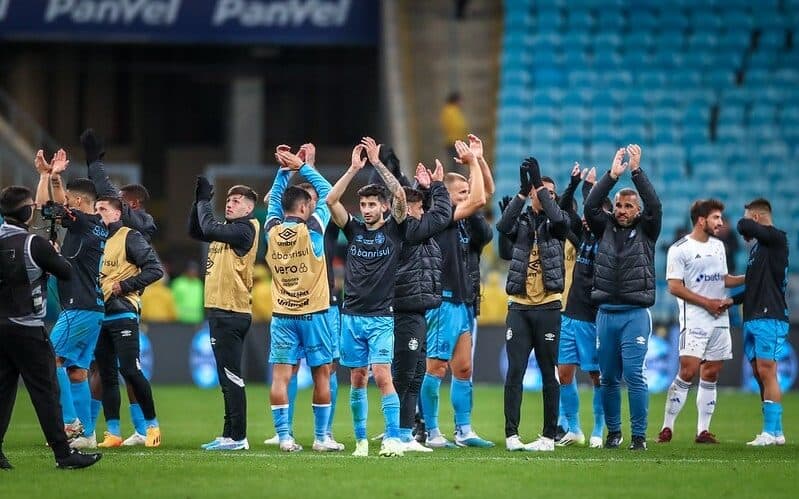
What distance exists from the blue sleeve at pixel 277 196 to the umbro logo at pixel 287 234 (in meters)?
0.27

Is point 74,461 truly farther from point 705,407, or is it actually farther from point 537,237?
point 705,407

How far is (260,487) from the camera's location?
441 inches

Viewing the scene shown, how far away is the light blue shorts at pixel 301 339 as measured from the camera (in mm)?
13531

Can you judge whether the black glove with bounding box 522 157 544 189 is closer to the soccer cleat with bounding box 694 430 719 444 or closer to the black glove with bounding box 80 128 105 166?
the soccer cleat with bounding box 694 430 719 444

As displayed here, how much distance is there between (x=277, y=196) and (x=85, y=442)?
10.2 feet

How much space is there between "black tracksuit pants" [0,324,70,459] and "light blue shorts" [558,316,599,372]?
18.1 ft

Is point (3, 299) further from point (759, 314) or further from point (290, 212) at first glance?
point (759, 314)

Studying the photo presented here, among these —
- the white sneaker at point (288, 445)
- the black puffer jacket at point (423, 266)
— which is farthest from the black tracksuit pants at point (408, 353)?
the white sneaker at point (288, 445)

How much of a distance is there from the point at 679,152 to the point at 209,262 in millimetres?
18002

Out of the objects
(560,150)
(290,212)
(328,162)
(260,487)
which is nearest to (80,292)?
(290,212)

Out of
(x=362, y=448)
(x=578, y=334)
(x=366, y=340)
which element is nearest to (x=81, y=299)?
(x=366, y=340)

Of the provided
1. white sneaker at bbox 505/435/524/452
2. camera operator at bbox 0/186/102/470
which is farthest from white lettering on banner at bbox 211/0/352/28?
camera operator at bbox 0/186/102/470

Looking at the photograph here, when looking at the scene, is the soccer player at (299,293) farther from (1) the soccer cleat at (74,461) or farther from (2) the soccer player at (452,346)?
(1) the soccer cleat at (74,461)

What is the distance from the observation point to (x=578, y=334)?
1529 centimetres
